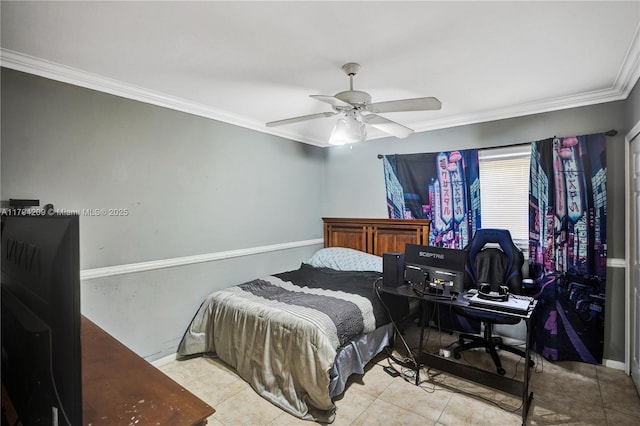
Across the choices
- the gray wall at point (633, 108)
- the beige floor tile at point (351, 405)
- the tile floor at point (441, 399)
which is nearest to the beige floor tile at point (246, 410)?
the tile floor at point (441, 399)

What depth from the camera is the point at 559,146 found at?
2.92m

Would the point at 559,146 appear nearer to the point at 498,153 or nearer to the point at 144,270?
the point at 498,153

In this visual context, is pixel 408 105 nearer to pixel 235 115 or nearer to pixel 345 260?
pixel 235 115

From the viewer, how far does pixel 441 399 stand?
7.68 ft

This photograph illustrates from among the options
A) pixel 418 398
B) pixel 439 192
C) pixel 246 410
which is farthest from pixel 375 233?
pixel 246 410

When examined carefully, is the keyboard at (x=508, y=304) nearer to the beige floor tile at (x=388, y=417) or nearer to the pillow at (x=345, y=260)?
the beige floor tile at (x=388, y=417)

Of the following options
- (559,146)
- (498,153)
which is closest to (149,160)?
(498,153)

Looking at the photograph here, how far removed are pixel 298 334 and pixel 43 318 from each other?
1884 millimetres

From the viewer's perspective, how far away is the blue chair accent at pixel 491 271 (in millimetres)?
2763

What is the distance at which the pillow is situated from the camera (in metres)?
3.79

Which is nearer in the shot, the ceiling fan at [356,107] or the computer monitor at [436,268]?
the ceiling fan at [356,107]

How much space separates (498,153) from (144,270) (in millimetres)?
3683

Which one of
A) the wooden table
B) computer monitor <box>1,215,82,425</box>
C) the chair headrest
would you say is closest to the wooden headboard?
the chair headrest

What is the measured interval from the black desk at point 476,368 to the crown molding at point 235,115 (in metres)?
1.87
